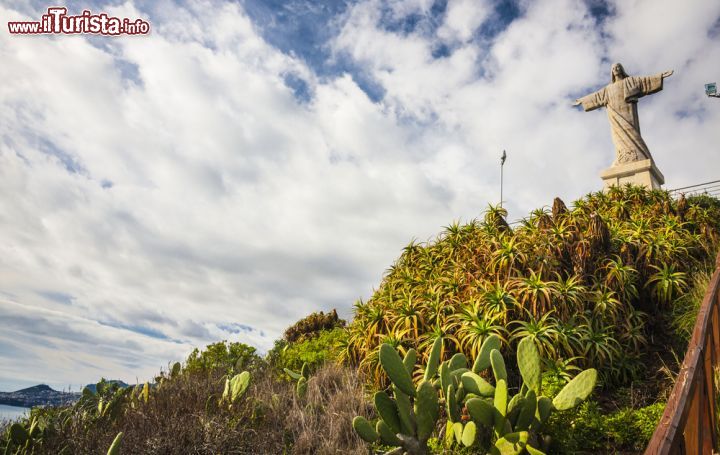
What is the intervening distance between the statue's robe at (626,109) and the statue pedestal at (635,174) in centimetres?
47

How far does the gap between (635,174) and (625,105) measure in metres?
3.15

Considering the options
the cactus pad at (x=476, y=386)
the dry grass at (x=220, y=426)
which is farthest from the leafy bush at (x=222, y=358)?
the cactus pad at (x=476, y=386)

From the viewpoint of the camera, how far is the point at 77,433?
176 inches

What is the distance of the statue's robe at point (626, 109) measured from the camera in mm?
17469

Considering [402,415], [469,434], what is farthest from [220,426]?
[469,434]

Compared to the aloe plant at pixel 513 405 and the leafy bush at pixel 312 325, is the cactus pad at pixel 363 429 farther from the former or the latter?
the leafy bush at pixel 312 325

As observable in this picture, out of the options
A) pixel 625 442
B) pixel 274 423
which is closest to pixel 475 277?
pixel 625 442

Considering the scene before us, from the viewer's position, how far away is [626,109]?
59.5 ft

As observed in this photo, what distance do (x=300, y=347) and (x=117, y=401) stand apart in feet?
15.9

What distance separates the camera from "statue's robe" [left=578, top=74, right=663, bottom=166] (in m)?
17.5

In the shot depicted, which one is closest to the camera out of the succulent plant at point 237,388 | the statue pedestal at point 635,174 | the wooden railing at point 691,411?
the wooden railing at point 691,411

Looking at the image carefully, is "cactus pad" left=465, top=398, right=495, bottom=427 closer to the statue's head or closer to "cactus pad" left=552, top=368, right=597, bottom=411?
"cactus pad" left=552, top=368, right=597, bottom=411

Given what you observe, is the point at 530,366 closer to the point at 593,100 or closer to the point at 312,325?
the point at 312,325

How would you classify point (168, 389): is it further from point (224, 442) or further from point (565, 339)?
point (565, 339)
